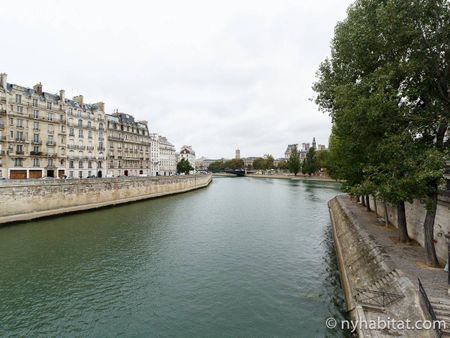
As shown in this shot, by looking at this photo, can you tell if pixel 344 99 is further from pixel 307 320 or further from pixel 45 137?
pixel 45 137

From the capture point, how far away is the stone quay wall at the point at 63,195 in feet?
102

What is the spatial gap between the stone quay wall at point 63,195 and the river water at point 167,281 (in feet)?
10.3

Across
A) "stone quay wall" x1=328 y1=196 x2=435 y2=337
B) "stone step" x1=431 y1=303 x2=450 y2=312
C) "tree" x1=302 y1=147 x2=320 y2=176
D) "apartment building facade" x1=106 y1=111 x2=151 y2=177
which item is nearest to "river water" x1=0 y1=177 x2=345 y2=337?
"stone quay wall" x1=328 y1=196 x2=435 y2=337

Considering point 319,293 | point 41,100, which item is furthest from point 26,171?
point 319,293

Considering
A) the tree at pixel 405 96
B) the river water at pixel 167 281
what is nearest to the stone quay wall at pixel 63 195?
the river water at pixel 167 281

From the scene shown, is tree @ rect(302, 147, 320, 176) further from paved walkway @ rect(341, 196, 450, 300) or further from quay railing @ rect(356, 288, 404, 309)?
quay railing @ rect(356, 288, 404, 309)

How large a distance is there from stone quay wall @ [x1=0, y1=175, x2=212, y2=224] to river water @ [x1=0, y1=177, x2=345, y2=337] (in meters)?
3.14

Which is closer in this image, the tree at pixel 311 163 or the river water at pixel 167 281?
the river water at pixel 167 281

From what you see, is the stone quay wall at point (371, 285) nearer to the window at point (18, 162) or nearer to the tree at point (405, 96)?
the tree at point (405, 96)

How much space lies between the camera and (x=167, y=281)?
16.3 m

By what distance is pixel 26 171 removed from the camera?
51.5 m

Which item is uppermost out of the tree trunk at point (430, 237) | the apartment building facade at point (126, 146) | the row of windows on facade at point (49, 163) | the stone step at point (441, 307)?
the apartment building facade at point (126, 146)

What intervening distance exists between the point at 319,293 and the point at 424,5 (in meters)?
16.1

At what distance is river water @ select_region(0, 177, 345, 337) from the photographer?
1181 cm
